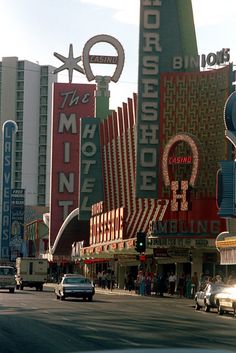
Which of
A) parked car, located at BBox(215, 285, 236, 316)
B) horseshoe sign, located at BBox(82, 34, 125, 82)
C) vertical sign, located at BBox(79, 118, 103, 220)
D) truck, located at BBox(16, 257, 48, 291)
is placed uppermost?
horseshoe sign, located at BBox(82, 34, 125, 82)

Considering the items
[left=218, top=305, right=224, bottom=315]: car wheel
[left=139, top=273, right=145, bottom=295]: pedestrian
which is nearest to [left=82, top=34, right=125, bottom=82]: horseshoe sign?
[left=139, top=273, right=145, bottom=295]: pedestrian

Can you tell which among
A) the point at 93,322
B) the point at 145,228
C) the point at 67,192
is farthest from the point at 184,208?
the point at 67,192

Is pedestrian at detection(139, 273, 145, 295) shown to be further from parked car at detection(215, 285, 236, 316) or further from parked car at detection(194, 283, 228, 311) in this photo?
parked car at detection(215, 285, 236, 316)

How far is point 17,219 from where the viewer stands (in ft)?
403

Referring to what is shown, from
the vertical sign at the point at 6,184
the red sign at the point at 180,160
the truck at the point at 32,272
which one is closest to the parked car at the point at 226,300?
the red sign at the point at 180,160

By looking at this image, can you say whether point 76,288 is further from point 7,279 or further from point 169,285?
point 7,279

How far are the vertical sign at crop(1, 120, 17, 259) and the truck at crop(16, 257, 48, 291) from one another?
51770 millimetres

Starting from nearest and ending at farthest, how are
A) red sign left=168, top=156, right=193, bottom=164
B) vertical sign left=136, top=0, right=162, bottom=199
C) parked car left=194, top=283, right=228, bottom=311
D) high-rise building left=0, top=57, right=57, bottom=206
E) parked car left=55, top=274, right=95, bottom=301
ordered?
parked car left=194, top=283, right=228, bottom=311
parked car left=55, top=274, right=95, bottom=301
red sign left=168, top=156, right=193, bottom=164
vertical sign left=136, top=0, right=162, bottom=199
high-rise building left=0, top=57, right=57, bottom=206

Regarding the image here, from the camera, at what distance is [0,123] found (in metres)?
173

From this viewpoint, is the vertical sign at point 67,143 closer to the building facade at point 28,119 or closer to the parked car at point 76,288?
the parked car at point 76,288

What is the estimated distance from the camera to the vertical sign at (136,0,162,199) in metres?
66.6

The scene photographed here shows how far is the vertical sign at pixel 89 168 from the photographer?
90.6 m

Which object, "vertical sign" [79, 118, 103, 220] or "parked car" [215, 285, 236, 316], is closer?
"parked car" [215, 285, 236, 316]

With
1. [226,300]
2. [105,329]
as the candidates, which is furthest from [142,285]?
[105,329]
